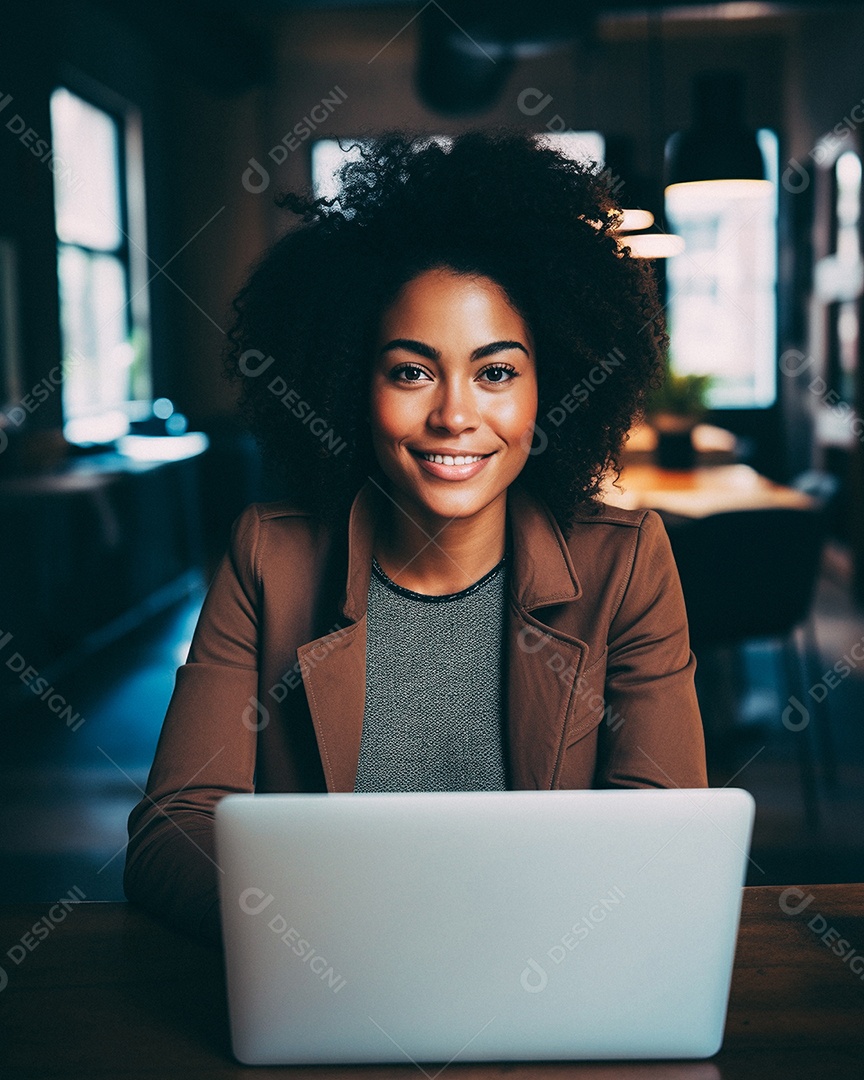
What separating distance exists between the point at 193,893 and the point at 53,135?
255 inches

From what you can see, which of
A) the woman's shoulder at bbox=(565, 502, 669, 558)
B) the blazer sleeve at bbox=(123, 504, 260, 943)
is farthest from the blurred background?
the blazer sleeve at bbox=(123, 504, 260, 943)

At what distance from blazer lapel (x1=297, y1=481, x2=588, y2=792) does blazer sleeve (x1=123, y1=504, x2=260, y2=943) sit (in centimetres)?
10

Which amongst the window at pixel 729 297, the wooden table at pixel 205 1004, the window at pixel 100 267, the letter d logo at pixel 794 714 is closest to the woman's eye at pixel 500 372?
the wooden table at pixel 205 1004

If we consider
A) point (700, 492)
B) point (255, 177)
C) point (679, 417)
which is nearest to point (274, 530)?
point (700, 492)

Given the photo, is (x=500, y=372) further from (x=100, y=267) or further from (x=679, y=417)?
(x=100, y=267)

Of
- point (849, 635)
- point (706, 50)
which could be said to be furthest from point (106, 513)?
point (706, 50)

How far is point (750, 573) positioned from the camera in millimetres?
3176

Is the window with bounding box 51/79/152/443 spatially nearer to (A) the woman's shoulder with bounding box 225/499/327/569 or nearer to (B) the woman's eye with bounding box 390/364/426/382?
(A) the woman's shoulder with bounding box 225/499/327/569

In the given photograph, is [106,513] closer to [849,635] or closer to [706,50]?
[849,635]

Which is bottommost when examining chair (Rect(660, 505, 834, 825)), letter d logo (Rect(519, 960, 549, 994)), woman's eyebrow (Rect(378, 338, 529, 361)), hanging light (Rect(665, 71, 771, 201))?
chair (Rect(660, 505, 834, 825))

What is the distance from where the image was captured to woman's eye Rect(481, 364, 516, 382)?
A: 1397 mm

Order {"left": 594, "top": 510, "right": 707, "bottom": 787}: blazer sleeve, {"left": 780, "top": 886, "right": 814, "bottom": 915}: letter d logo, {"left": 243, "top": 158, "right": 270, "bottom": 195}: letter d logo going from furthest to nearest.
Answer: {"left": 243, "top": 158, "right": 270, "bottom": 195}: letter d logo < {"left": 594, "top": 510, "right": 707, "bottom": 787}: blazer sleeve < {"left": 780, "top": 886, "right": 814, "bottom": 915}: letter d logo

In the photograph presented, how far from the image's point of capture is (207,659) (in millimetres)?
1408

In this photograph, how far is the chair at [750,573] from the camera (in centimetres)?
311
